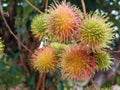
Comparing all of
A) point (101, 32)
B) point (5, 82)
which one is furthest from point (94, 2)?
point (101, 32)

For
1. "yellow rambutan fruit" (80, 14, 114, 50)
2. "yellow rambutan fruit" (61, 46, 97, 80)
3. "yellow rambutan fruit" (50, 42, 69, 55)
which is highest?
"yellow rambutan fruit" (80, 14, 114, 50)

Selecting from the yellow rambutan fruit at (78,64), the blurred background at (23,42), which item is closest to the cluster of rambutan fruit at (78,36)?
the yellow rambutan fruit at (78,64)

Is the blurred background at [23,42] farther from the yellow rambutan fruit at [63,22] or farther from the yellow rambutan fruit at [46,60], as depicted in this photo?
the yellow rambutan fruit at [63,22]

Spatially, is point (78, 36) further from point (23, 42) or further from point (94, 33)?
point (23, 42)

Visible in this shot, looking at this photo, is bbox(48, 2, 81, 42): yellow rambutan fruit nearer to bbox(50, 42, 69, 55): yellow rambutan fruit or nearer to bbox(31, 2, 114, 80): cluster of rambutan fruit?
bbox(31, 2, 114, 80): cluster of rambutan fruit

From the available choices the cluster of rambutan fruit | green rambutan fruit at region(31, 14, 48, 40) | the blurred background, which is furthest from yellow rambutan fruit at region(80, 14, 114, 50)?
the blurred background

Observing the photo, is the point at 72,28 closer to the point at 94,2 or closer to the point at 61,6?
the point at 61,6
